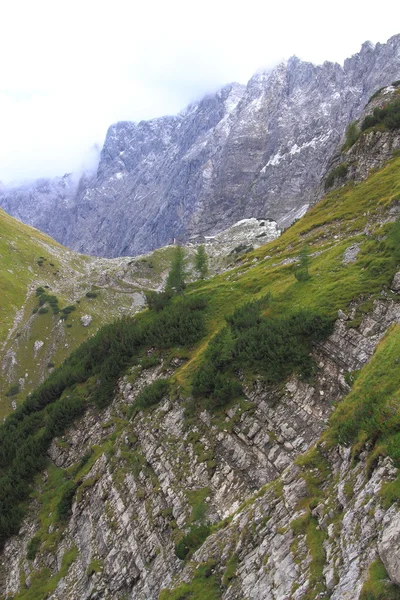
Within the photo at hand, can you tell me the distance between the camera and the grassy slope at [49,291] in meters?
120

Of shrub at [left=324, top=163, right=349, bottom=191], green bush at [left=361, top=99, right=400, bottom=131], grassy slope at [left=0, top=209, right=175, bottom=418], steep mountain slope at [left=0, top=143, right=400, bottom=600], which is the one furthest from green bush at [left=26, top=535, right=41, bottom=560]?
green bush at [left=361, top=99, right=400, bottom=131]

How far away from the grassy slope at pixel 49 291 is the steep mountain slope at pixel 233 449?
69446 mm

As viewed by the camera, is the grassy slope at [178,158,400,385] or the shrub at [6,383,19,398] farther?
the shrub at [6,383,19,398]

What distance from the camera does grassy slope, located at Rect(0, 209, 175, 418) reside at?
120381 millimetres

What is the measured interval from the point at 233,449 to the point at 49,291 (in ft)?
471

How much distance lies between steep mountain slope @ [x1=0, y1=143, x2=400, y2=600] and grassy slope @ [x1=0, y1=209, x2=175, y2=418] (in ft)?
228

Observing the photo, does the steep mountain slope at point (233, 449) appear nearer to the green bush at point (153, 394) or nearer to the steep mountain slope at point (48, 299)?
the green bush at point (153, 394)

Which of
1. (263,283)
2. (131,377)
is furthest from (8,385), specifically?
(263,283)

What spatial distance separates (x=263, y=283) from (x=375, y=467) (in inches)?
1415

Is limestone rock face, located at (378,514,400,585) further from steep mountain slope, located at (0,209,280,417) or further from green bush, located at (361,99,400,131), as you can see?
steep mountain slope, located at (0,209,280,417)

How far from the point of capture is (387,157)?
213 feet

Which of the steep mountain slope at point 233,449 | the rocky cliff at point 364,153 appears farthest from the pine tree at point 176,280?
the rocky cliff at point 364,153

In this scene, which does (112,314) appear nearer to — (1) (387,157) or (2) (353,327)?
(1) (387,157)

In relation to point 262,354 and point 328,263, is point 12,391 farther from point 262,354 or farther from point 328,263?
point 328,263
